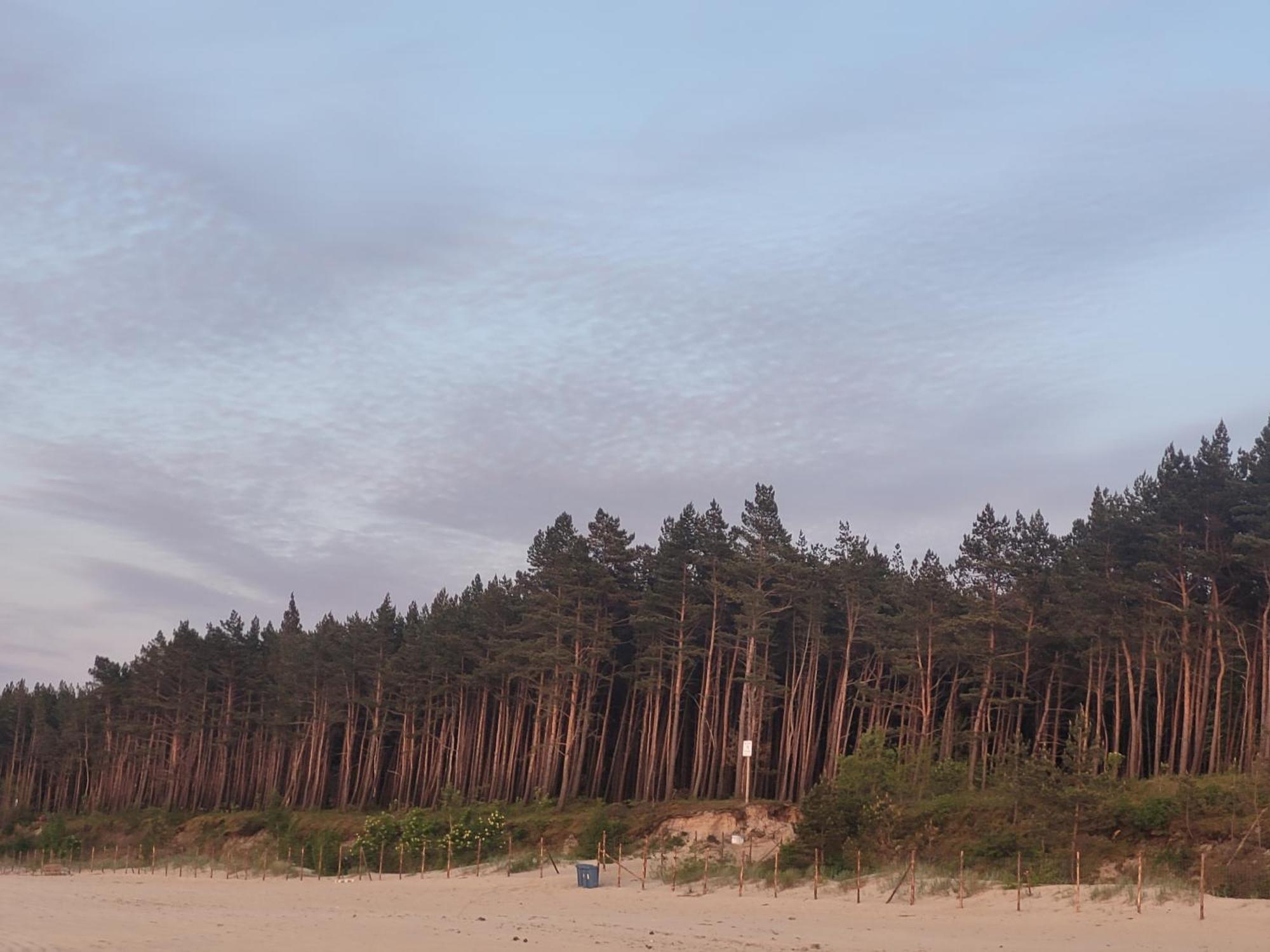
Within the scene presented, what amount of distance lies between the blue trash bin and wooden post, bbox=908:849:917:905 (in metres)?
10.8

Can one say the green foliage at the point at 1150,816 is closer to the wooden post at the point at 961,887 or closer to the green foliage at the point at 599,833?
the wooden post at the point at 961,887

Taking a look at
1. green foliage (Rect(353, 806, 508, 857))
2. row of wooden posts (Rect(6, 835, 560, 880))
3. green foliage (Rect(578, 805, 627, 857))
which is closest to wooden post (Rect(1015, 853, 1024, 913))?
row of wooden posts (Rect(6, 835, 560, 880))

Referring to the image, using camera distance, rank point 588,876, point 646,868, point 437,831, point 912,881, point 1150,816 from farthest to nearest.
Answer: point 437,831 < point 646,868 < point 588,876 < point 1150,816 < point 912,881

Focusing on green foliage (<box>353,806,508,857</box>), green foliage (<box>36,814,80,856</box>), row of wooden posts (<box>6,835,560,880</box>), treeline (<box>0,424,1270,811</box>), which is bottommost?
green foliage (<box>36,814,80,856</box>)

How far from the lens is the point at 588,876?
4453 centimetres

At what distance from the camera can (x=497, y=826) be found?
60.9 metres

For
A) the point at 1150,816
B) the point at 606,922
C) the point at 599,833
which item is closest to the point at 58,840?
the point at 599,833

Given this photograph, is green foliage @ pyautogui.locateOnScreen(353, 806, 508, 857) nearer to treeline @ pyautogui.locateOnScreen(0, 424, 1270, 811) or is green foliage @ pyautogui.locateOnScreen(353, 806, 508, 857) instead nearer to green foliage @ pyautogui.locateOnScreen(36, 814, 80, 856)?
treeline @ pyautogui.locateOnScreen(0, 424, 1270, 811)

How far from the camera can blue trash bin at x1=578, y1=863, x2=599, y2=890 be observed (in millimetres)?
44469

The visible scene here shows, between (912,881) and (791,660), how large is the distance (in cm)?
3868

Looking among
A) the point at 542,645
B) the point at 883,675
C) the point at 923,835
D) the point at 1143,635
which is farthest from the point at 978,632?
the point at 542,645

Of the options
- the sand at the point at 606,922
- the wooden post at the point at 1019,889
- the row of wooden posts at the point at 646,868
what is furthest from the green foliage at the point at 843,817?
the wooden post at the point at 1019,889

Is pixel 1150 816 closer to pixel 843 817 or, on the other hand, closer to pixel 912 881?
pixel 843 817

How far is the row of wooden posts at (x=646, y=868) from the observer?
35.6 meters
